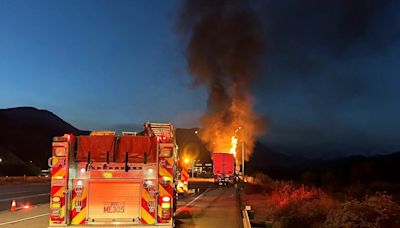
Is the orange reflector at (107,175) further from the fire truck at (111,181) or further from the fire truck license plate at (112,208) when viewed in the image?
the fire truck license plate at (112,208)

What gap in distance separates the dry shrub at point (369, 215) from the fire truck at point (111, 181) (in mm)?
4248

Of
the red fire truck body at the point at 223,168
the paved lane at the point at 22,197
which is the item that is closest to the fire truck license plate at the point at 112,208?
the paved lane at the point at 22,197

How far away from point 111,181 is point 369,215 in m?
6.17

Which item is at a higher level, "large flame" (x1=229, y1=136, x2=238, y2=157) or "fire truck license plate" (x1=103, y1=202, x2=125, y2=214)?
"large flame" (x1=229, y1=136, x2=238, y2=157)

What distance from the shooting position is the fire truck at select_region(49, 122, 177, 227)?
10.8 meters

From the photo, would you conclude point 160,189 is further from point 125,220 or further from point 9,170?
point 9,170

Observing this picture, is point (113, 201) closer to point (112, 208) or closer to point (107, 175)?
point (112, 208)

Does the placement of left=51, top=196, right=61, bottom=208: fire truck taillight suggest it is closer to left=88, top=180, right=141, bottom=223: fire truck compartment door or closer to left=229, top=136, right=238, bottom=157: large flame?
left=88, top=180, right=141, bottom=223: fire truck compartment door

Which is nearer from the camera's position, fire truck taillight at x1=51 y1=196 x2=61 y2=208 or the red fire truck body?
fire truck taillight at x1=51 y1=196 x2=61 y2=208

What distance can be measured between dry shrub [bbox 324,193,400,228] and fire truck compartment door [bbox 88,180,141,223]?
4.91m

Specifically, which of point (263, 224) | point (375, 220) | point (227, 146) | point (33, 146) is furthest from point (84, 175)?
point (33, 146)


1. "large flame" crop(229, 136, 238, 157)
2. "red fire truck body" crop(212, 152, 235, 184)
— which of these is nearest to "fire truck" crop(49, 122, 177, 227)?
"red fire truck body" crop(212, 152, 235, 184)

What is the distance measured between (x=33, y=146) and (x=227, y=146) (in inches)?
4809

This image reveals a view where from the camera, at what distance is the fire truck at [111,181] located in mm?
10820
